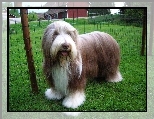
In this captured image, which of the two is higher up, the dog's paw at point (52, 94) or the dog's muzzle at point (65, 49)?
the dog's muzzle at point (65, 49)

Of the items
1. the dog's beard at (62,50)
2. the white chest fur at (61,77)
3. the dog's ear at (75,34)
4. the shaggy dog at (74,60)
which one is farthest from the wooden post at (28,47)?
the dog's ear at (75,34)

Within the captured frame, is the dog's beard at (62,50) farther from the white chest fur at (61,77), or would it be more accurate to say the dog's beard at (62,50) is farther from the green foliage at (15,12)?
the green foliage at (15,12)

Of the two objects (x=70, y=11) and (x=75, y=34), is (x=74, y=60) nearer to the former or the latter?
(x=75, y=34)

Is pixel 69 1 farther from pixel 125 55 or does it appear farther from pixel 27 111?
pixel 27 111

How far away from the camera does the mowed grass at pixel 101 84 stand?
457cm

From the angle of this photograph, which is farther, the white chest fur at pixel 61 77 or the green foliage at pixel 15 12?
the green foliage at pixel 15 12

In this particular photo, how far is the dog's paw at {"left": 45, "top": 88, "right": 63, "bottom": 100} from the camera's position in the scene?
459cm

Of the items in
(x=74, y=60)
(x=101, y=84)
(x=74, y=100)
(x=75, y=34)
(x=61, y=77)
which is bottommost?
(x=74, y=100)

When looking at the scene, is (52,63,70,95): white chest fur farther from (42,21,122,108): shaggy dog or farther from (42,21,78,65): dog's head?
(42,21,78,65): dog's head

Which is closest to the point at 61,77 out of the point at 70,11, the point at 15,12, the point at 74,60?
the point at 74,60

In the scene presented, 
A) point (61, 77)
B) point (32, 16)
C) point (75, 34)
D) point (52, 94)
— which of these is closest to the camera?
point (75, 34)

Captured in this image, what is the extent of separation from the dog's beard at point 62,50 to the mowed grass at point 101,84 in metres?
0.37

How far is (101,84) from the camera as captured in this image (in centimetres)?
473

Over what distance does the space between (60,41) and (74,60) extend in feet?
0.99
